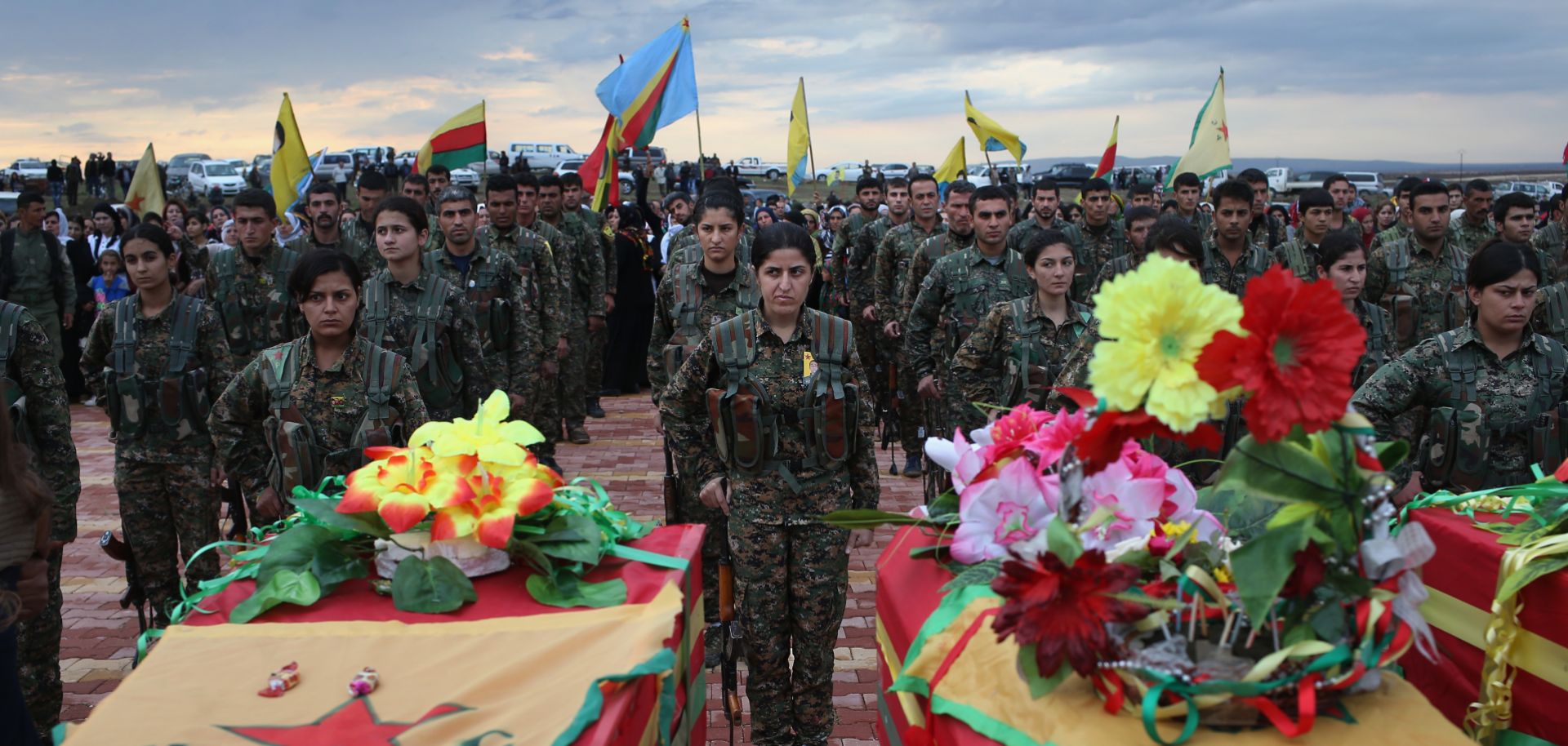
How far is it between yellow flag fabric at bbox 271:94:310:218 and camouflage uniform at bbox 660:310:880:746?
21.6 feet

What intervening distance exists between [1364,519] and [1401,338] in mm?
7231

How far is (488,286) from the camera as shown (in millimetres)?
7277

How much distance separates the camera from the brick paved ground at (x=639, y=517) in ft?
16.5

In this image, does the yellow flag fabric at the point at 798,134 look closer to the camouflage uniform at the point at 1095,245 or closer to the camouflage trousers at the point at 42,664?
the camouflage uniform at the point at 1095,245

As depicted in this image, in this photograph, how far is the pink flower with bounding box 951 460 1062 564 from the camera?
232 centimetres

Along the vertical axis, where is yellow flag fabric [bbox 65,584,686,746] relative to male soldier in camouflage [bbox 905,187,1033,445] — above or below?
below

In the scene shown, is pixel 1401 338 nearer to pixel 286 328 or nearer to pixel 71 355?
pixel 286 328

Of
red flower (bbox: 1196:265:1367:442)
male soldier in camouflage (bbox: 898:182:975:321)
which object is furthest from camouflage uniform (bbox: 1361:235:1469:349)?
red flower (bbox: 1196:265:1367:442)

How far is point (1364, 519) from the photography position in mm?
1885

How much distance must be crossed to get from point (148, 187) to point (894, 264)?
8047 millimetres

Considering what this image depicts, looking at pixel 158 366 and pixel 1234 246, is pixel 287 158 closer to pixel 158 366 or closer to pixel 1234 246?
pixel 158 366

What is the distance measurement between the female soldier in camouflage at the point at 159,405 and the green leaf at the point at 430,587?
3.25 meters

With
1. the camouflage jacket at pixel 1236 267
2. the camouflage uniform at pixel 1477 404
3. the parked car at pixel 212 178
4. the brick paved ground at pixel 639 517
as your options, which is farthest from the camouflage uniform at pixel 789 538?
the parked car at pixel 212 178

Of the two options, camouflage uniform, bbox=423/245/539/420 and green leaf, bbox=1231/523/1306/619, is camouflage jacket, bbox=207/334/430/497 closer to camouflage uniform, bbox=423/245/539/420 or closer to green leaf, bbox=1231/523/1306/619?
camouflage uniform, bbox=423/245/539/420
